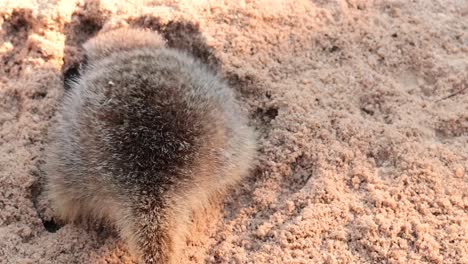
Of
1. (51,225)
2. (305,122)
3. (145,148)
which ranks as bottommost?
(51,225)

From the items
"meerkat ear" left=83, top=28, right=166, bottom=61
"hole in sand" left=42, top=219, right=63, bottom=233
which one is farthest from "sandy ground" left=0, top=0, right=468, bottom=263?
"meerkat ear" left=83, top=28, right=166, bottom=61

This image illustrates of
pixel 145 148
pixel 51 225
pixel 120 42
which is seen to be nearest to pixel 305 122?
pixel 145 148

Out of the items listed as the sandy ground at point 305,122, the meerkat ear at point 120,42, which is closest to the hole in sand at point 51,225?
the sandy ground at point 305,122

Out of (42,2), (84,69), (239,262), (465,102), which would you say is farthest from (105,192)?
(465,102)

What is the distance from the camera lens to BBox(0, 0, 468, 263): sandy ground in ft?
5.58

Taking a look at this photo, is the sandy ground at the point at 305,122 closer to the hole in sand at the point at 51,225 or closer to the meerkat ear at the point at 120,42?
the hole in sand at the point at 51,225

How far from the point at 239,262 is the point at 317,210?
277 mm

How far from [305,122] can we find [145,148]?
1.91 feet

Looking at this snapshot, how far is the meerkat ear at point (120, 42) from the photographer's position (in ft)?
6.59

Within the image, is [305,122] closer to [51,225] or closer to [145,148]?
[145,148]

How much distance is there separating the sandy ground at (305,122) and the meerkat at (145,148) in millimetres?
88

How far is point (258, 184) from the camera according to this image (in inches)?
73.2

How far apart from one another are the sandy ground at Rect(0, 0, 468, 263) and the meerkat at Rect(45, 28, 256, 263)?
9 centimetres

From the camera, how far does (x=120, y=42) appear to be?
203cm
